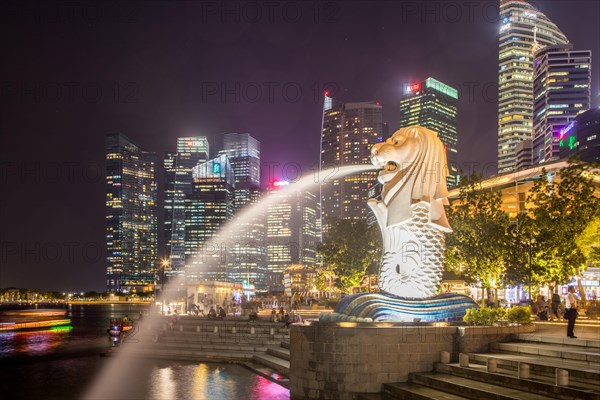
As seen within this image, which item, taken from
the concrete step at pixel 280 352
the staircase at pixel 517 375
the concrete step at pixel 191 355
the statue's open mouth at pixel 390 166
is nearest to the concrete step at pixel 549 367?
the staircase at pixel 517 375

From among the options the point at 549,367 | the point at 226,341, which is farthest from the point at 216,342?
the point at 549,367

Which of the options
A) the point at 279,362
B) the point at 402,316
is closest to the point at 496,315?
the point at 402,316

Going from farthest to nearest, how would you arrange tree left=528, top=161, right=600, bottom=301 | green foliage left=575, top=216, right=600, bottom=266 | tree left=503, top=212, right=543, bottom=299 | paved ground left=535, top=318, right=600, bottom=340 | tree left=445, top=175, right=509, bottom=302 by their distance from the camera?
tree left=445, top=175, right=509, bottom=302, tree left=503, top=212, right=543, bottom=299, tree left=528, top=161, right=600, bottom=301, green foliage left=575, top=216, right=600, bottom=266, paved ground left=535, top=318, right=600, bottom=340

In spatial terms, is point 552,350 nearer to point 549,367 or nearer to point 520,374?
point 549,367

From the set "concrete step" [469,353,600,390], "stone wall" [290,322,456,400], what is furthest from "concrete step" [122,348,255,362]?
"concrete step" [469,353,600,390]

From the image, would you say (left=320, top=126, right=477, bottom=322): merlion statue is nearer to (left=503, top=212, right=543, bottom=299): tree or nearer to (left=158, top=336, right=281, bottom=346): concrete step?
(left=158, top=336, right=281, bottom=346): concrete step

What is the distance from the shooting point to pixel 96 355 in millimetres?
33438

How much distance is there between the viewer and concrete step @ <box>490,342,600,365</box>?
14.2 metres

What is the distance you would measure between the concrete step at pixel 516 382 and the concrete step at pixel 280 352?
1076 centimetres

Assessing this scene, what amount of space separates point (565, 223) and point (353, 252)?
2103 cm

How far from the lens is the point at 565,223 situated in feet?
98.2

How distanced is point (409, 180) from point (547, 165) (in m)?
40.5

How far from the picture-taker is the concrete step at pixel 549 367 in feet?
41.4

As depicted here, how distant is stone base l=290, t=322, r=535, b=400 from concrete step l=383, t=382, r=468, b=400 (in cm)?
38
